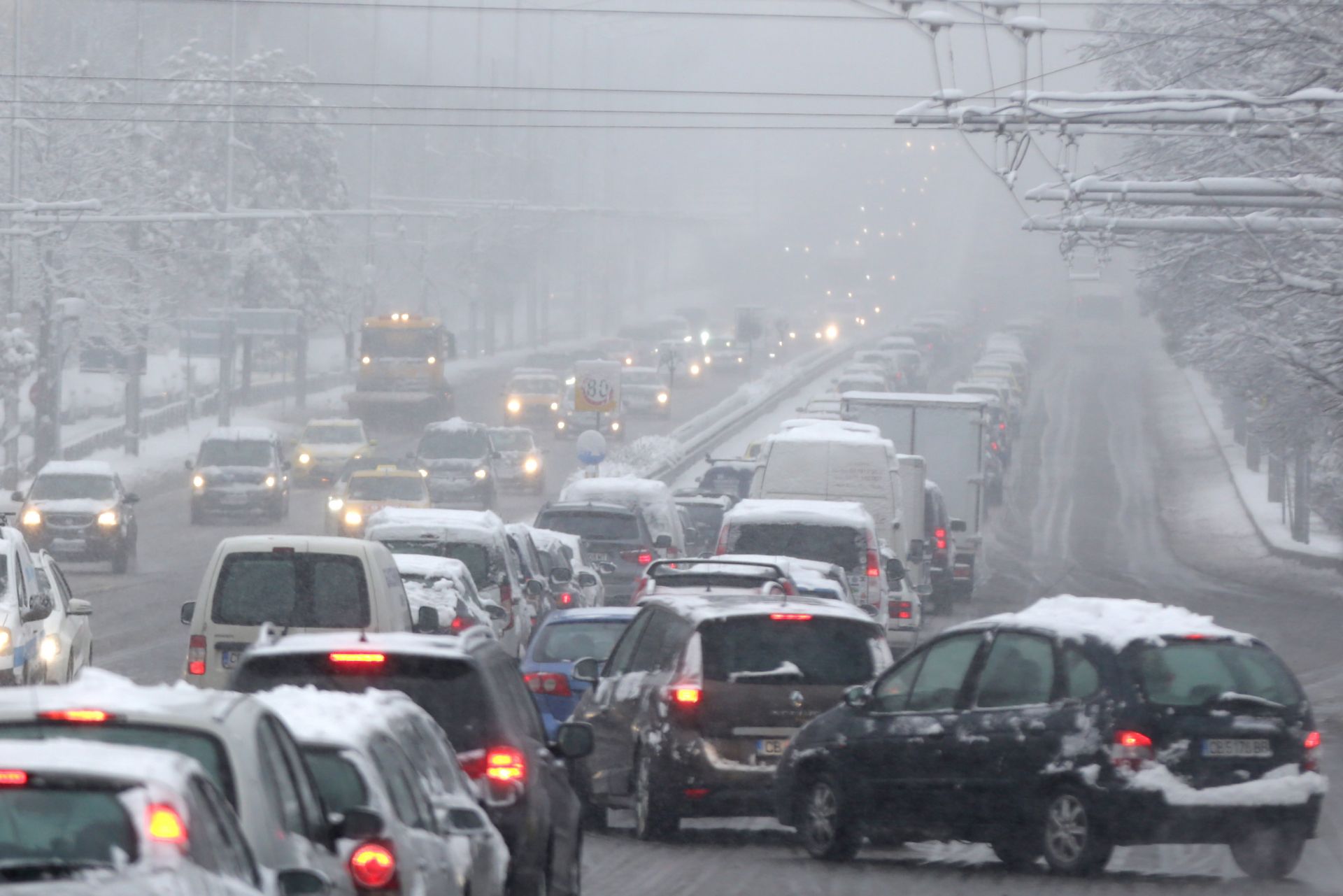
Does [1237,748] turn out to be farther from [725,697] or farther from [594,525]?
[594,525]

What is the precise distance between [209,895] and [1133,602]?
867cm

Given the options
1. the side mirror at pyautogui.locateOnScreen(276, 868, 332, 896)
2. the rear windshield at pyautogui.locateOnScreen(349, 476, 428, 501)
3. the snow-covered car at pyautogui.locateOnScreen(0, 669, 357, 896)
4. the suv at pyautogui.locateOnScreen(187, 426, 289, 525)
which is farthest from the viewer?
the suv at pyautogui.locateOnScreen(187, 426, 289, 525)

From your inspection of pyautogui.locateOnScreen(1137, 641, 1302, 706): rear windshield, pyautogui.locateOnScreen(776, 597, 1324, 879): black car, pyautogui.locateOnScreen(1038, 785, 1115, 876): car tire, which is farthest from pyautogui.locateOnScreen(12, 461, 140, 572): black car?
pyautogui.locateOnScreen(1137, 641, 1302, 706): rear windshield

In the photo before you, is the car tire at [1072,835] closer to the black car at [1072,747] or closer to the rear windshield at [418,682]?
the black car at [1072,747]

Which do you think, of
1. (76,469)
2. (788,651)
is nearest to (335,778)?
(788,651)

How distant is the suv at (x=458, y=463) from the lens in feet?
157

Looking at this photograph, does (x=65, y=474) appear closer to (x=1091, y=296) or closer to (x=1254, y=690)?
(x=1254, y=690)

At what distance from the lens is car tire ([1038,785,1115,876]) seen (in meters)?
12.0

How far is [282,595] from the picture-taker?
1569 cm

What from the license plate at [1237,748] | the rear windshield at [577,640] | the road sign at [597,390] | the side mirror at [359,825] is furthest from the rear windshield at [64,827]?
the road sign at [597,390]

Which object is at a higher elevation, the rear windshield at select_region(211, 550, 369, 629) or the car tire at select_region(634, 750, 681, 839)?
the rear windshield at select_region(211, 550, 369, 629)

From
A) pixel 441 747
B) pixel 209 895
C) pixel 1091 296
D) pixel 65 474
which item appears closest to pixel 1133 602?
pixel 441 747

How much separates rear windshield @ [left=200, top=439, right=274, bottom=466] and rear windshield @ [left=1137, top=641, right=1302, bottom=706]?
117 feet

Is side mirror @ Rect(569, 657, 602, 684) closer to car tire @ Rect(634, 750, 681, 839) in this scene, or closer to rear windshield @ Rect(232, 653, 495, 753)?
car tire @ Rect(634, 750, 681, 839)
